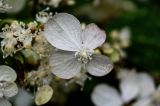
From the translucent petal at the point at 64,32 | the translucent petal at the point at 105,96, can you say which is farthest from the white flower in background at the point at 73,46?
the translucent petal at the point at 105,96

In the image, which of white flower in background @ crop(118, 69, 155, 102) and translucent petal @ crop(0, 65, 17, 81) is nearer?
translucent petal @ crop(0, 65, 17, 81)

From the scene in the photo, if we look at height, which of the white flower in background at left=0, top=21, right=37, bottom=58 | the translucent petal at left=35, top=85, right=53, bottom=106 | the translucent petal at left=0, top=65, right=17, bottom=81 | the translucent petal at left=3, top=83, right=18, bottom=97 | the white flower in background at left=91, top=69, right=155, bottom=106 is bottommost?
the white flower in background at left=91, top=69, right=155, bottom=106

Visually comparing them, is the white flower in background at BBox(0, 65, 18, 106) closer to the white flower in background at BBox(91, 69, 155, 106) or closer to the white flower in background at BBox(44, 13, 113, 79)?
the white flower in background at BBox(44, 13, 113, 79)

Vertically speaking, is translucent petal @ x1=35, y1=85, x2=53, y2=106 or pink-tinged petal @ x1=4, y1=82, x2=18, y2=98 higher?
pink-tinged petal @ x1=4, y1=82, x2=18, y2=98

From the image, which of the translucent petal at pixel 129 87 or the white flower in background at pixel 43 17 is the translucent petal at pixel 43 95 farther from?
the translucent petal at pixel 129 87

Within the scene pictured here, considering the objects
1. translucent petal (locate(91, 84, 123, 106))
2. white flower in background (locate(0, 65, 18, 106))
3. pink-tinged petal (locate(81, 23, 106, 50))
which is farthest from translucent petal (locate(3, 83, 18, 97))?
translucent petal (locate(91, 84, 123, 106))

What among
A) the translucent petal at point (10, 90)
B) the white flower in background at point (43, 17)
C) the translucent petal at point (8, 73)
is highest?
the white flower in background at point (43, 17)
